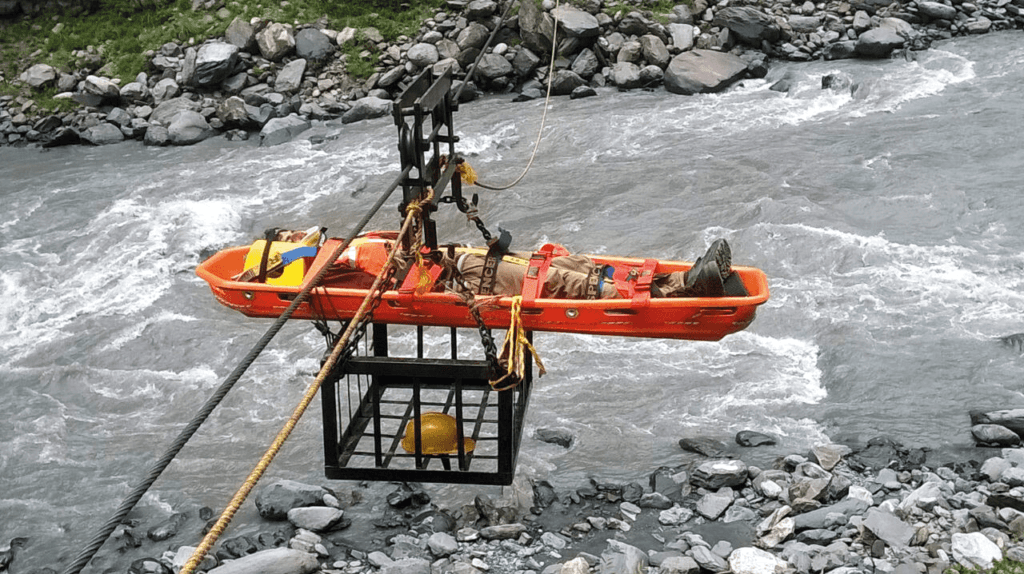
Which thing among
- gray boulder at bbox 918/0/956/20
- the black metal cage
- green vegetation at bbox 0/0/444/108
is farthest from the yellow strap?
gray boulder at bbox 918/0/956/20

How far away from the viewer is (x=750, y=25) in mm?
14766

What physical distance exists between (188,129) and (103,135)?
1.24m

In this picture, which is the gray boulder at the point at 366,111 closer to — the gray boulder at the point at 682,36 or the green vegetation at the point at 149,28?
the green vegetation at the point at 149,28

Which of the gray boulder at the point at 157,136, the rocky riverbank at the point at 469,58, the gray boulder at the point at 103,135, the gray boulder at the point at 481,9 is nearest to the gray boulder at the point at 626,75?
the rocky riverbank at the point at 469,58

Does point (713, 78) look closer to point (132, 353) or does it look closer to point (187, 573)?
point (132, 353)

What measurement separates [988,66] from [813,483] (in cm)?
997

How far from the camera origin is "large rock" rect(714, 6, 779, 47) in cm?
1475

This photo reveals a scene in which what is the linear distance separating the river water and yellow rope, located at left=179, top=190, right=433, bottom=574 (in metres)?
2.45

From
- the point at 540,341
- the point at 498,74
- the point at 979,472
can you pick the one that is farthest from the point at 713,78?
the point at 979,472

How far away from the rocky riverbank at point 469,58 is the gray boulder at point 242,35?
1cm

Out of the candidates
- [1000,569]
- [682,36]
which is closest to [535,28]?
[682,36]

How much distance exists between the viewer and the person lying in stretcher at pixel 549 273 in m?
5.14

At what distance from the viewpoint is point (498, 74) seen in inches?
580

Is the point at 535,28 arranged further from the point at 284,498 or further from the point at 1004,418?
the point at 284,498
